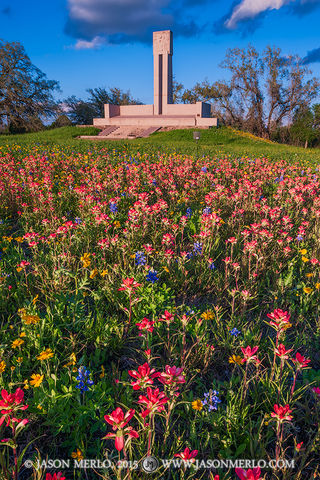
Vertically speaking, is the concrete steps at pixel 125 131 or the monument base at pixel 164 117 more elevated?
the monument base at pixel 164 117

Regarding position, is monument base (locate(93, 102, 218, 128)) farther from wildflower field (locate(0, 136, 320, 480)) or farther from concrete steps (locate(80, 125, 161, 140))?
wildflower field (locate(0, 136, 320, 480))

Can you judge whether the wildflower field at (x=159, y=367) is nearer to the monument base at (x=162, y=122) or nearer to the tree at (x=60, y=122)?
the monument base at (x=162, y=122)

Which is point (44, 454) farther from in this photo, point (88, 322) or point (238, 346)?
point (238, 346)

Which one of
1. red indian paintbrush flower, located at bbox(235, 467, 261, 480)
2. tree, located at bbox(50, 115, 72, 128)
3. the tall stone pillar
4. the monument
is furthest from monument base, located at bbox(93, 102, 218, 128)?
red indian paintbrush flower, located at bbox(235, 467, 261, 480)

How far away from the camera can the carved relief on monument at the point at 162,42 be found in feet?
113

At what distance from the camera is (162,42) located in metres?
34.7

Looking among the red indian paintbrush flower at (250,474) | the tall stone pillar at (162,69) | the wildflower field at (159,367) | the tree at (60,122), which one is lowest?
the wildflower field at (159,367)

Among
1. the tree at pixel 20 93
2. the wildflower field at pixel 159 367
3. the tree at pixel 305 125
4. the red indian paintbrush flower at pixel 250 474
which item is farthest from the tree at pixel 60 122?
the red indian paintbrush flower at pixel 250 474

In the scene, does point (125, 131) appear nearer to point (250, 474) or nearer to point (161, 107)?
point (161, 107)

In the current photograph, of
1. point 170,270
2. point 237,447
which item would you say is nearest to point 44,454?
point 237,447

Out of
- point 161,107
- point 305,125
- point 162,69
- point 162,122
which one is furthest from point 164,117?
point 305,125

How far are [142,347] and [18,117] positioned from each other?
4663cm

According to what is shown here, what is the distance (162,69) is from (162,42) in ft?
9.64

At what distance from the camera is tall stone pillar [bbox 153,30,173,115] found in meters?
34.6
